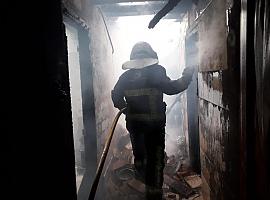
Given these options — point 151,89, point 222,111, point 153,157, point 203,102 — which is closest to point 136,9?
point 151,89

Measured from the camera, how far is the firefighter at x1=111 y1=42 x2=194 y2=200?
4.34m

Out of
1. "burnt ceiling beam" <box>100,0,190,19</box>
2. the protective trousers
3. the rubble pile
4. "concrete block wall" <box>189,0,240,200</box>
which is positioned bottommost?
the rubble pile

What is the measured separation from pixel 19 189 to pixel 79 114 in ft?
19.6

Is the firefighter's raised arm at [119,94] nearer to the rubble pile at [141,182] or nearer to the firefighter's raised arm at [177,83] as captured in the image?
the firefighter's raised arm at [177,83]

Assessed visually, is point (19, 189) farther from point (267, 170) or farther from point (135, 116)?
point (135, 116)

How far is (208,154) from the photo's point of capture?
3.68m

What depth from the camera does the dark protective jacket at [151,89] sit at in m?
4.33

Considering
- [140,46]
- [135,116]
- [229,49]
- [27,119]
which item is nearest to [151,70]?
[140,46]

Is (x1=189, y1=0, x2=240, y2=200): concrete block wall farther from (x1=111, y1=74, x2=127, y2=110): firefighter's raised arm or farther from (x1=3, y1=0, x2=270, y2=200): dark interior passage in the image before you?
(x1=111, y1=74, x2=127, y2=110): firefighter's raised arm

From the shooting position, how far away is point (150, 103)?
436cm

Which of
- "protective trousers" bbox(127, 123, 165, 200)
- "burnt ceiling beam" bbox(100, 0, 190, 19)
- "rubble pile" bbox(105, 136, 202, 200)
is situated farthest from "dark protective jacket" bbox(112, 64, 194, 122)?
"burnt ceiling beam" bbox(100, 0, 190, 19)

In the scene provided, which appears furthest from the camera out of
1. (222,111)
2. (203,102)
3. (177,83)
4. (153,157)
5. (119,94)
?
(119,94)

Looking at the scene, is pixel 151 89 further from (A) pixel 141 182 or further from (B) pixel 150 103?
(A) pixel 141 182

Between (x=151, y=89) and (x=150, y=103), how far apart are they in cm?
23
